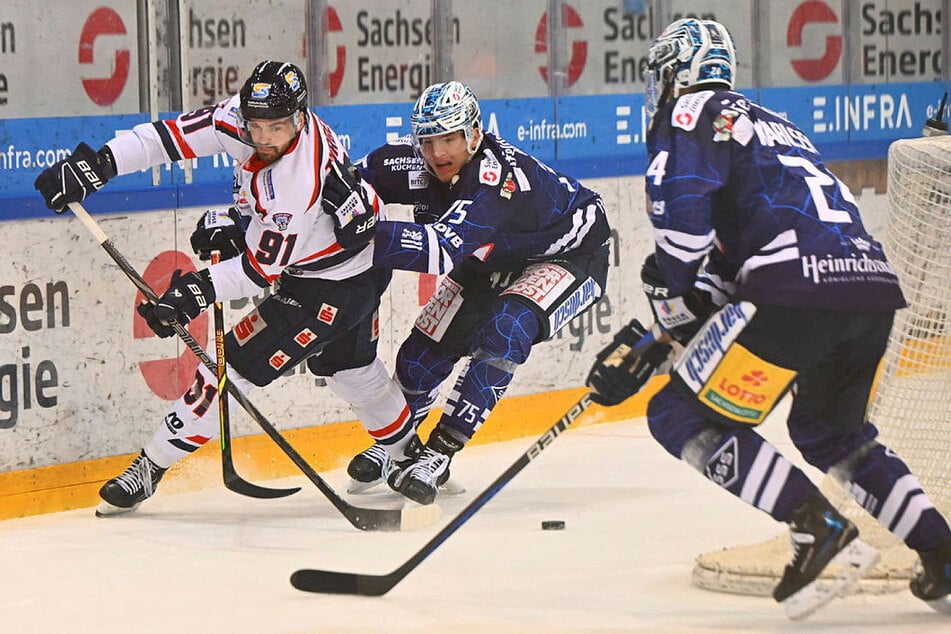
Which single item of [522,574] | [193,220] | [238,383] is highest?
[193,220]

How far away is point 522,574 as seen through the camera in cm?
411

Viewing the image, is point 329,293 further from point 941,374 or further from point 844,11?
point 844,11

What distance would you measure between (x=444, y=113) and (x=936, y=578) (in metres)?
1.82

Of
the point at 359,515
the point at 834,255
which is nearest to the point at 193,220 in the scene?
the point at 359,515

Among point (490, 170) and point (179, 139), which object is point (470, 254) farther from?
point (179, 139)

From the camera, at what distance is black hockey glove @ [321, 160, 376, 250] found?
4.52 meters

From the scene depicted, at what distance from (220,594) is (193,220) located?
1.58m

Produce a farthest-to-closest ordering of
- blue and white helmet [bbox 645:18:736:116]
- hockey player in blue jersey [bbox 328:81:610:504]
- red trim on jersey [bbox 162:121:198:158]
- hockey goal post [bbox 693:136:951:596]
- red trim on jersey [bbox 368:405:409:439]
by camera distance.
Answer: red trim on jersey [bbox 368:405:409:439]
red trim on jersey [bbox 162:121:198:158]
hockey player in blue jersey [bbox 328:81:610:504]
hockey goal post [bbox 693:136:951:596]
blue and white helmet [bbox 645:18:736:116]

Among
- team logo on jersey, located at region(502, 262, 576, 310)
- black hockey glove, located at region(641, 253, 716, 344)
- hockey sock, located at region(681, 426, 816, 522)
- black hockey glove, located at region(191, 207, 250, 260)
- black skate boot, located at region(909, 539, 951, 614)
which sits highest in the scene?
black hockey glove, located at region(191, 207, 250, 260)

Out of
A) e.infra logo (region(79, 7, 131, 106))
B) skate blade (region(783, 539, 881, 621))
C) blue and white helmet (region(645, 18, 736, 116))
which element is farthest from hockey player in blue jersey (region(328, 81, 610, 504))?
skate blade (region(783, 539, 881, 621))

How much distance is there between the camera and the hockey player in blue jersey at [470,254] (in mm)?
4582

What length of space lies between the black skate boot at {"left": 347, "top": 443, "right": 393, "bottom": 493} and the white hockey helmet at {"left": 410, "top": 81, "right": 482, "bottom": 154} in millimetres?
991

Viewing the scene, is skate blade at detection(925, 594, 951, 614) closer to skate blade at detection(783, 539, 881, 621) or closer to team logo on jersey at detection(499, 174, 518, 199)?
skate blade at detection(783, 539, 881, 621)

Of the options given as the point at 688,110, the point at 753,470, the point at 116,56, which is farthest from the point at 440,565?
the point at 116,56
